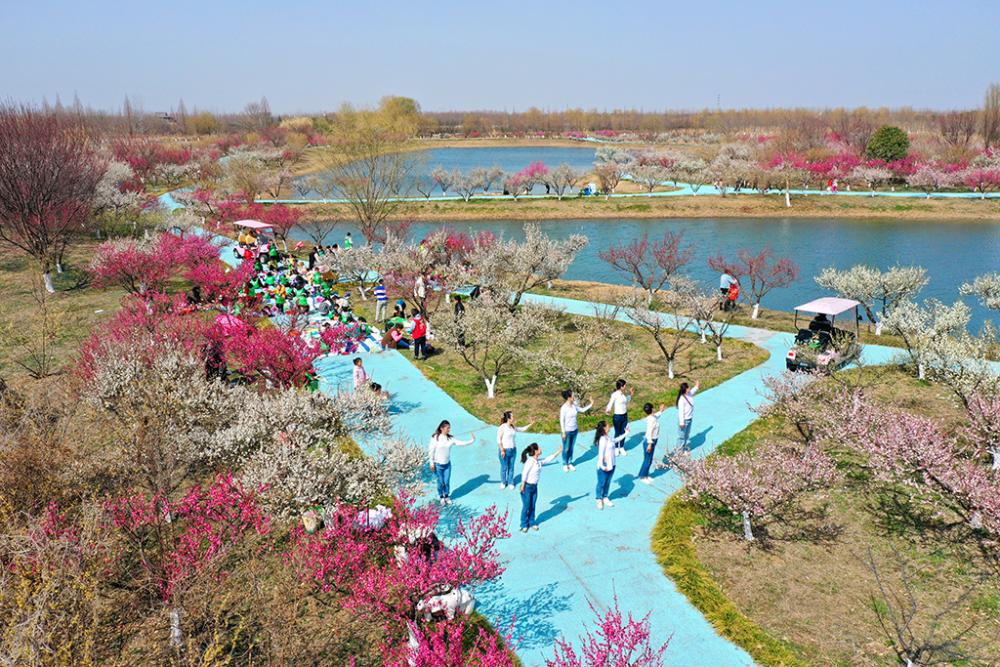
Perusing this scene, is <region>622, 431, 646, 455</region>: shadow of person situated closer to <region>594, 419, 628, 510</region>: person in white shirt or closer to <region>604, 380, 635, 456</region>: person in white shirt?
<region>604, 380, 635, 456</region>: person in white shirt

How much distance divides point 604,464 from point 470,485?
8.75 ft

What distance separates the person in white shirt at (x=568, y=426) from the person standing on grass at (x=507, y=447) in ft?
3.35

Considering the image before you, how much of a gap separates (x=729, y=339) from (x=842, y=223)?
3877 centimetres

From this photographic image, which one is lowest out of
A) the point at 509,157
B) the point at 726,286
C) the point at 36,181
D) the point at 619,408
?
the point at 619,408

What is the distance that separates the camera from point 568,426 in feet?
38.0

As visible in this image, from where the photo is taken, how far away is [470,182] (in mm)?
63500

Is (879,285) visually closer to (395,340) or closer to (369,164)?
(395,340)

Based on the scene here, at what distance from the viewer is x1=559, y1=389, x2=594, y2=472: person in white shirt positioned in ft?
37.6

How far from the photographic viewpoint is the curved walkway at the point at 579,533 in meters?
7.92

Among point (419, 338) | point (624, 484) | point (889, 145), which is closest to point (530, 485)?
point (624, 484)

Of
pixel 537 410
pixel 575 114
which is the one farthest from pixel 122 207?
pixel 575 114

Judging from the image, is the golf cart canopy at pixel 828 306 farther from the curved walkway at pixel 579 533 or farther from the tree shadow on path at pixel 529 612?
the tree shadow on path at pixel 529 612

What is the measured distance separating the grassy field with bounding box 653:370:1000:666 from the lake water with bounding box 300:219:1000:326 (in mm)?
17991

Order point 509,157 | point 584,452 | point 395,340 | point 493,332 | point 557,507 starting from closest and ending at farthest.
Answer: point 557,507 < point 584,452 < point 493,332 < point 395,340 < point 509,157
